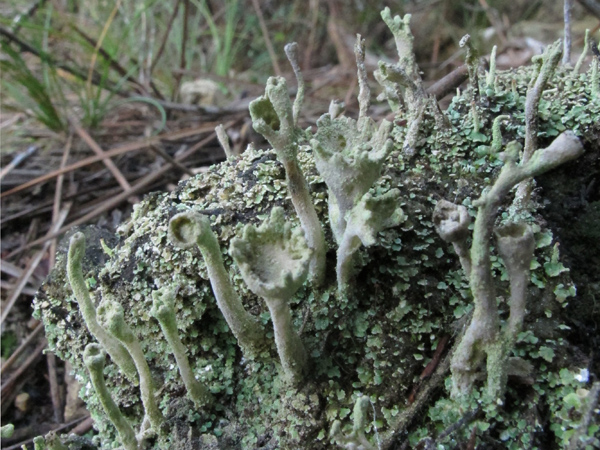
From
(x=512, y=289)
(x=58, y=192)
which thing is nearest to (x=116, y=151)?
(x=58, y=192)

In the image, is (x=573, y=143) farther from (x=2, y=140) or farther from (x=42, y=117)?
(x=2, y=140)

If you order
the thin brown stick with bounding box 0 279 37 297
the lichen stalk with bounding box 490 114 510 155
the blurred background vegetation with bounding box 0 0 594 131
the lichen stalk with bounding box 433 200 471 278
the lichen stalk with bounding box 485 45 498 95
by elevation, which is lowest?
the lichen stalk with bounding box 433 200 471 278

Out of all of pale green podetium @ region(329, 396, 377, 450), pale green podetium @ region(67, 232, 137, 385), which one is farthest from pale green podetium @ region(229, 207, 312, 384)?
pale green podetium @ region(67, 232, 137, 385)

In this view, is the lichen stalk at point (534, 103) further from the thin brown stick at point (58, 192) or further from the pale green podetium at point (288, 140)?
the thin brown stick at point (58, 192)

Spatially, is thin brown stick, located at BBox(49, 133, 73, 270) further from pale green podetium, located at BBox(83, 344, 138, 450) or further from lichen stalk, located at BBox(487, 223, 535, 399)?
lichen stalk, located at BBox(487, 223, 535, 399)

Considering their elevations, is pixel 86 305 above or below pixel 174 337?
above

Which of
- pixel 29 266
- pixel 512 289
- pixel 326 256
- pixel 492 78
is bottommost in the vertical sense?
pixel 512 289

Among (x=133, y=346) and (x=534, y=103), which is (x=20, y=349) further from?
(x=534, y=103)
